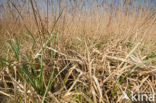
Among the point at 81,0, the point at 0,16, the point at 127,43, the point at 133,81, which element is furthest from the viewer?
the point at 0,16

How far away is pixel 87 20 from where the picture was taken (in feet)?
4.67

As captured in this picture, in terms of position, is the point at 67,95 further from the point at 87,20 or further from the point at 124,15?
the point at 124,15

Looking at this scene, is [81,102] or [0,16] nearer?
[81,102]

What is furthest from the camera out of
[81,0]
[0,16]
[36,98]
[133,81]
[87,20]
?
[0,16]

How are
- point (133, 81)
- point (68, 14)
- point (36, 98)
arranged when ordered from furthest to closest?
1. point (68, 14)
2. point (133, 81)
3. point (36, 98)

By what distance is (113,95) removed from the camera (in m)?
0.45

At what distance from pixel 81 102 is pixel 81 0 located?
122 cm

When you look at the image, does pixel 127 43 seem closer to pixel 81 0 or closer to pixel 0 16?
pixel 81 0

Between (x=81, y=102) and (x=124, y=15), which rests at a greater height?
(x=124, y=15)

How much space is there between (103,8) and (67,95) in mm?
1403

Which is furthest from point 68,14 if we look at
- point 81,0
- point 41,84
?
point 41,84

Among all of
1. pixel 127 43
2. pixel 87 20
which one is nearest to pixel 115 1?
pixel 87 20

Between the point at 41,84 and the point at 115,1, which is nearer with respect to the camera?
the point at 41,84

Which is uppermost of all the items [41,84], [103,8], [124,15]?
[103,8]
